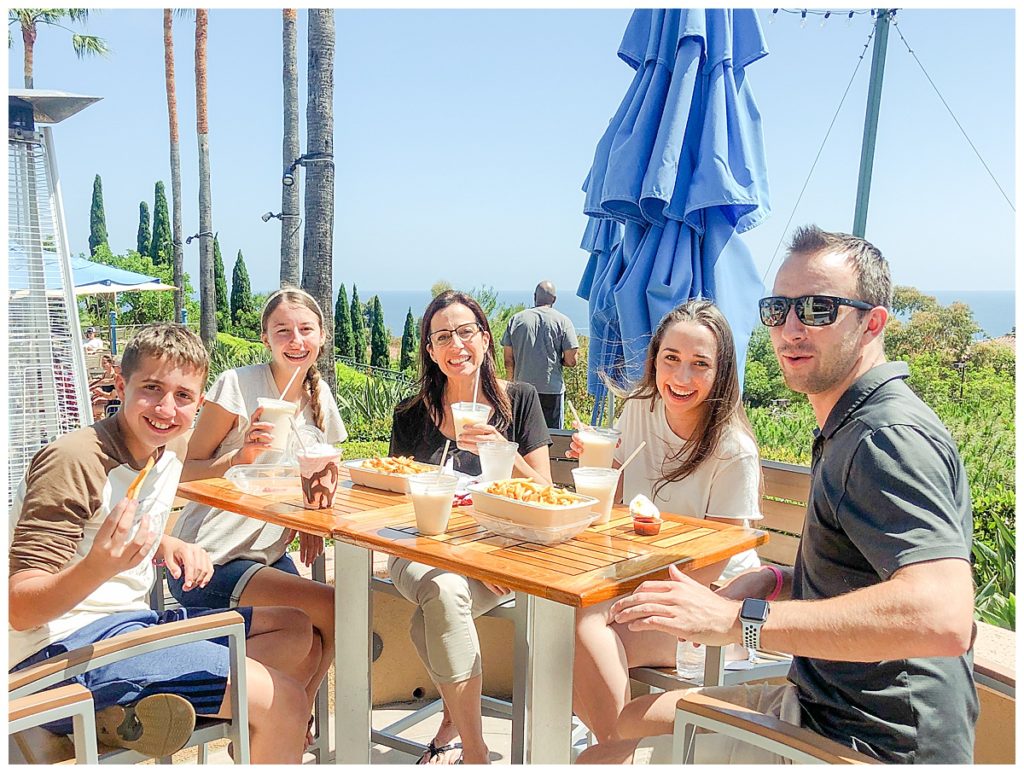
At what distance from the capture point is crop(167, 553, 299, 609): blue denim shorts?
2656mm

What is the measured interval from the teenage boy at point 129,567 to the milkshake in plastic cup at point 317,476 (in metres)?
0.33

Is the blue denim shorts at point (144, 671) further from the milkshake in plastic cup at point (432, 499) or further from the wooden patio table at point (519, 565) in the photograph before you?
the milkshake in plastic cup at point (432, 499)

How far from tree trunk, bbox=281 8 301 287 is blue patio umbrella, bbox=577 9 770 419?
4557 millimetres

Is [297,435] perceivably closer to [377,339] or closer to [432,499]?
[432,499]

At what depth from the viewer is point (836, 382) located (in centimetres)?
178

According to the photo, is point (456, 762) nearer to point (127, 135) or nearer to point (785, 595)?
point (785, 595)

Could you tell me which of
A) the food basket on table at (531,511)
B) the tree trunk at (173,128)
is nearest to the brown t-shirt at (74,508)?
the food basket on table at (531,511)

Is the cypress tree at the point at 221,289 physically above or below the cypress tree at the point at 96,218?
below

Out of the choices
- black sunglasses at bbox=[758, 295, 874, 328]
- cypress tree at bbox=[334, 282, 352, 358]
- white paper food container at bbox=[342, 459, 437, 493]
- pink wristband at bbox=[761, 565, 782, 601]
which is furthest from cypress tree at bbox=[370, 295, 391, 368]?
black sunglasses at bbox=[758, 295, 874, 328]

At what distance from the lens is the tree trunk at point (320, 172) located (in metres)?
6.52

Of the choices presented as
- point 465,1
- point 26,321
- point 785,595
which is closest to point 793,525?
point 785,595

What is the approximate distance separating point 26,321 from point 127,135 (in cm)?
3336

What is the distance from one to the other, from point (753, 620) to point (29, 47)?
20158 millimetres

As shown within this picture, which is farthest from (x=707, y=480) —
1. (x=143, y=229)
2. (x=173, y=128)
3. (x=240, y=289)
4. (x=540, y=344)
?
(x=143, y=229)
